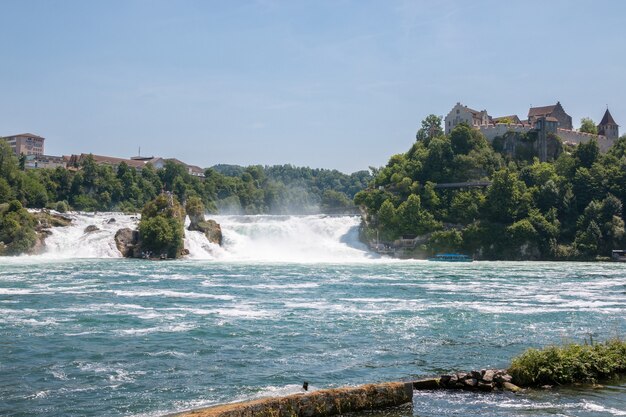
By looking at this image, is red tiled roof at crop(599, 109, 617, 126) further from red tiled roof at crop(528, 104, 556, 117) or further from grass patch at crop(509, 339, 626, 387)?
grass patch at crop(509, 339, 626, 387)

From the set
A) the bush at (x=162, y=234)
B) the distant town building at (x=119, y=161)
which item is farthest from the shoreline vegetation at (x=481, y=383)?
the distant town building at (x=119, y=161)

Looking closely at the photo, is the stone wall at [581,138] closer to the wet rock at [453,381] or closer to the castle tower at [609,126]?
the castle tower at [609,126]

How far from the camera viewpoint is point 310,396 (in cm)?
1209

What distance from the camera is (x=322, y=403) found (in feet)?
39.9

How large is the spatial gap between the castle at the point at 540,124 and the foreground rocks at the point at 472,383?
9258 centimetres

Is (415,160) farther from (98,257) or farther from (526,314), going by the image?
(526,314)

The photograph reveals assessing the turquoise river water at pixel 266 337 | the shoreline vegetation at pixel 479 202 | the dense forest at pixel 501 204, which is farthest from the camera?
the dense forest at pixel 501 204

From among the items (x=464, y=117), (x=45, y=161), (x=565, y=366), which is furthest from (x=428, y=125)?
(x=565, y=366)

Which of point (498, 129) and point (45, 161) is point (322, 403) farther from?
point (45, 161)

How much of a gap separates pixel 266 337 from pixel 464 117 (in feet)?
316

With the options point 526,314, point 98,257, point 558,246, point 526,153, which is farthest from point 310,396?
point 526,153

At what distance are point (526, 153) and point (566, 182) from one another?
15.1 metres

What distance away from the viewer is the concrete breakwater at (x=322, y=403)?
11211 mm

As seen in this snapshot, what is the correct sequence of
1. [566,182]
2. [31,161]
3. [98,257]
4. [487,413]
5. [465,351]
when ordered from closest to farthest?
1. [487,413]
2. [465,351]
3. [98,257]
4. [566,182]
5. [31,161]
